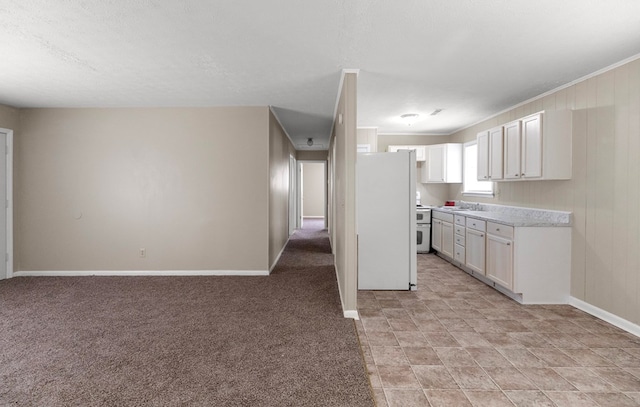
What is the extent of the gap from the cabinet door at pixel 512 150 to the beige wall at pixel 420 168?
2.46 m

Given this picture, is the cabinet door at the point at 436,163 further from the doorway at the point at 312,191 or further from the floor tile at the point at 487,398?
the doorway at the point at 312,191

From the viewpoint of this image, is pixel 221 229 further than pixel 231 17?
Yes

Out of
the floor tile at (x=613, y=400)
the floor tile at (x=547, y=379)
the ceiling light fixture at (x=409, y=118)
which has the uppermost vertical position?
the ceiling light fixture at (x=409, y=118)

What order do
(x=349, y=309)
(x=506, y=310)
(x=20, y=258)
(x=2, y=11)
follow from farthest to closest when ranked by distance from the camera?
(x=20, y=258)
(x=506, y=310)
(x=349, y=309)
(x=2, y=11)

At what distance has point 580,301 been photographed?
3369 millimetres

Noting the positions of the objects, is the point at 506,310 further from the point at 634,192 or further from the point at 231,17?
the point at 231,17

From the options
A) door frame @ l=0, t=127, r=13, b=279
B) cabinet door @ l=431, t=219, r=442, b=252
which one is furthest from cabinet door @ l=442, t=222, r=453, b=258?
door frame @ l=0, t=127, r=13, b=279

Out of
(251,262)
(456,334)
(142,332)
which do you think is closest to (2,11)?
(142,332)

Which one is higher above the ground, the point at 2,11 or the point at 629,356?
the point at 2,11

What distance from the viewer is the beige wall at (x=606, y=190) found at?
2844mm

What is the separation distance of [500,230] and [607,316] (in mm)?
1215

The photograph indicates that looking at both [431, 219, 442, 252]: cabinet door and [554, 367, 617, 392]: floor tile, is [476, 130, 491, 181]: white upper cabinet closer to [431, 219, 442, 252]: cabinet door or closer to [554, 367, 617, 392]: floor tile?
[431, 219, 442, 252]: cabinet door

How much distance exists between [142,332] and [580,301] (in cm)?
437

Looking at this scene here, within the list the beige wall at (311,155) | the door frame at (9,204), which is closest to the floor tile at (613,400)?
the door frame at (9,204)
